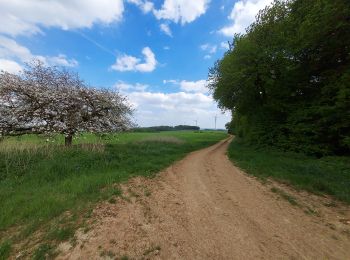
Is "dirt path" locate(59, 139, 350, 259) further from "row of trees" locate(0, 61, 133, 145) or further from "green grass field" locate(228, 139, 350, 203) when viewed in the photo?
"row of trees" locate(0, 61, 133, 145)

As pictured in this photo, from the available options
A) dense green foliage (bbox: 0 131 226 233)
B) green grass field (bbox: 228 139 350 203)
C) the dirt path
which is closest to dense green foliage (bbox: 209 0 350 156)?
green grass field (bbox: 228 139 350 203)

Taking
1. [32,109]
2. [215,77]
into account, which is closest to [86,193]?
[32,109]

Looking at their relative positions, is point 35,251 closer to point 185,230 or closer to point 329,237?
point 185,230

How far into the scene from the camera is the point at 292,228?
618 centimetres

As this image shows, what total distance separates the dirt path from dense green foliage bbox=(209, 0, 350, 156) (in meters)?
12.2

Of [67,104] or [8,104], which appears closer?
[8,104]

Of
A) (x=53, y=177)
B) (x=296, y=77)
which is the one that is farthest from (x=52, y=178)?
(x=296, y=77)

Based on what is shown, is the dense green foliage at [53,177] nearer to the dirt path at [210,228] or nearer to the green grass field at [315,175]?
the dirt path at [210,228]

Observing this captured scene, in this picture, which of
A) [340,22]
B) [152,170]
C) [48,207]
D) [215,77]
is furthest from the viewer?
[215,77]

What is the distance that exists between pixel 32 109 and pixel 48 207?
13683mm

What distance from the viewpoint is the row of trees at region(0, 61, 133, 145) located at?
1779 centimetres

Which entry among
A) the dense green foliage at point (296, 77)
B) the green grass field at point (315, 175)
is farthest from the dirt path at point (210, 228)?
the dense green foliage at point (296, 77)

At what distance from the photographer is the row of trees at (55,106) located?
58.4 ft

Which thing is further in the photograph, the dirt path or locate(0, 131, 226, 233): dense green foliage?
locate(0, 131, 226, 233): dense green foliage
